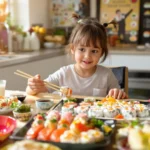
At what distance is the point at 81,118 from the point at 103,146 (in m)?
0.16

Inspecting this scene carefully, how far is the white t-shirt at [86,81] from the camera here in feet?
6.36

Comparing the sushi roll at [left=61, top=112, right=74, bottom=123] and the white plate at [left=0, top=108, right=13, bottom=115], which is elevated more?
the sushi roll at [left=61, top=112, right=74, bottom=123]

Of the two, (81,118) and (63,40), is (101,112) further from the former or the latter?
(63,40)

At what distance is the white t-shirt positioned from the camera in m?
1.94

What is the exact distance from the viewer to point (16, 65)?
290 centimetres

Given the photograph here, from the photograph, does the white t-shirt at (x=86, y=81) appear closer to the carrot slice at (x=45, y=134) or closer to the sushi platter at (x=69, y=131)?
the sushi platter at (x=69, y=131)

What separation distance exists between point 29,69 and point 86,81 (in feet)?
4.06

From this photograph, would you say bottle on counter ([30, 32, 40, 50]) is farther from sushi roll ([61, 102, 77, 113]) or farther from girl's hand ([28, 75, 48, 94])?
sushi roll ([61, 102, 77, 113])

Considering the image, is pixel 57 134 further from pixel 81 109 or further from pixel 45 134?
pixel 81 109

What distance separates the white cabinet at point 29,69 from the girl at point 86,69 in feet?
3.08

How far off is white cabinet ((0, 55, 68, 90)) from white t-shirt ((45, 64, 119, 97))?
0.90m

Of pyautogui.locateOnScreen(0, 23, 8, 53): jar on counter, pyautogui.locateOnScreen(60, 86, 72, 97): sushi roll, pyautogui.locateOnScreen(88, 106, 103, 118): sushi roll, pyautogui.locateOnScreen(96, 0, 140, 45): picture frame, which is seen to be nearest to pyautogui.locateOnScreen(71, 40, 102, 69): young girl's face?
pyautogui.locateOnScreen(60, 86, 72, 97): sushi roll

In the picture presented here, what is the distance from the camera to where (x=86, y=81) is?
6.44ft

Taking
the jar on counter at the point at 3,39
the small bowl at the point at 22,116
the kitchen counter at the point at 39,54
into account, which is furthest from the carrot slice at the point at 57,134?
the jar on counter at the point at 3,39
